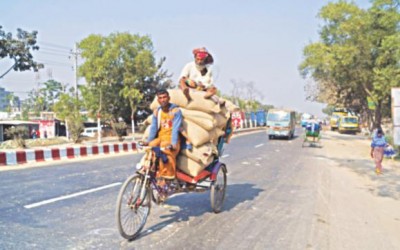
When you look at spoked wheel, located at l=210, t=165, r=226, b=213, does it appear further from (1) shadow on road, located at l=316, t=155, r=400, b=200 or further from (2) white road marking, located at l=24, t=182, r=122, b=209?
(1) shadow on road, located at l=316, t=155, r=400, b=200

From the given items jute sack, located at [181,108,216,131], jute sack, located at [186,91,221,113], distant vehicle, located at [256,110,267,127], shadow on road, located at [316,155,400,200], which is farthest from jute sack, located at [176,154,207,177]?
distant vehicle, located at [256,110,267,127]

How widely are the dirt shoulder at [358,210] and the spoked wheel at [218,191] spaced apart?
172cm

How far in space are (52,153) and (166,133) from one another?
36.5 ft

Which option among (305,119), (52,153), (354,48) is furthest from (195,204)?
(305,119)

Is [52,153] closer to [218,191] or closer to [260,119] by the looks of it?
[218,191]

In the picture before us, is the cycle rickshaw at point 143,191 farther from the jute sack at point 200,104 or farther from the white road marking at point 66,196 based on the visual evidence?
the white road marking at point 66,196

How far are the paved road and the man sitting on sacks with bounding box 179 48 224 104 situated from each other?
2.13 metres

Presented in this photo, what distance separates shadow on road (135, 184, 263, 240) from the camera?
20.8ft

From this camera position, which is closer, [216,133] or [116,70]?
[216,133]

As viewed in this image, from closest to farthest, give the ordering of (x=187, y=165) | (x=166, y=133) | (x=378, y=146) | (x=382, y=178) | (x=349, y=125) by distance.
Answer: (x=166, y=133) < (x=187, y=165) < (x=382, y=178) < (x=378, y=146) < (x=349, y=125)

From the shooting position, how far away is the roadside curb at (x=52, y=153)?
13812 millimetres

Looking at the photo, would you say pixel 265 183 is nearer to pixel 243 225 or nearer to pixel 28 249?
pixel 243 225

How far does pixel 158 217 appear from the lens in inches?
258

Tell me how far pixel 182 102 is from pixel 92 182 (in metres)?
4.28
